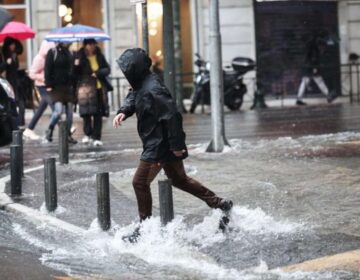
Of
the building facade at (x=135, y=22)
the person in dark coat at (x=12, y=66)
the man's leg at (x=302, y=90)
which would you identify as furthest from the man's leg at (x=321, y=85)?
the person in dark coat at (x=12, y=66)

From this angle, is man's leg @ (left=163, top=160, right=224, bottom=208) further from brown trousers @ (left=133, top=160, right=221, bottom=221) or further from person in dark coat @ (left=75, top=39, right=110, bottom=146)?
person in dark coat @ (left=75, top=39, right=110, bottom=146)

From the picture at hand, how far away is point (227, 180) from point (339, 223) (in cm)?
286

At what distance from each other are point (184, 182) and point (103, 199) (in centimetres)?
87

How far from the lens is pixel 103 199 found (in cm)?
876

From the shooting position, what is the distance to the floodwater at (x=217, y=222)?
745 centimetres

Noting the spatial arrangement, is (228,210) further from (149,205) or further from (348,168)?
(348,168)

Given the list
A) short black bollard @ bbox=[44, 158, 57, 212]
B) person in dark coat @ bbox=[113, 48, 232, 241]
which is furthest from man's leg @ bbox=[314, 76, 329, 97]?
person in dark coat @ bbox=[113, 48, 232, 241]

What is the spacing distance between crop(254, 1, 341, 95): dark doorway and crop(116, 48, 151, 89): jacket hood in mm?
18903

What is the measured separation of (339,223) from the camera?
871cm

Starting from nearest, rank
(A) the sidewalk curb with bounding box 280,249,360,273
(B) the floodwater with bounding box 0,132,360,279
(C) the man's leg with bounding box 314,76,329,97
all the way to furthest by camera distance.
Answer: (A) the sidewalk curb with bounding box 280,249,360,273, (B) the floodwater with bounding box 0,132,360,279, (C) the man's leg with bounding box 314,76,329,97

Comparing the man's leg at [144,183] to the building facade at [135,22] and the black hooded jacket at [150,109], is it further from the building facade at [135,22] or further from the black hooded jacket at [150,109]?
the building facade at [135,22]

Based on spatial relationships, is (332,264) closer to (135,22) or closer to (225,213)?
(225,213)

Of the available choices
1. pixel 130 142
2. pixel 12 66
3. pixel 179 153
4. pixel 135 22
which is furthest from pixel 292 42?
pixel 179 153

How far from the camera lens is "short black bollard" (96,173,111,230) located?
28.7 feet
